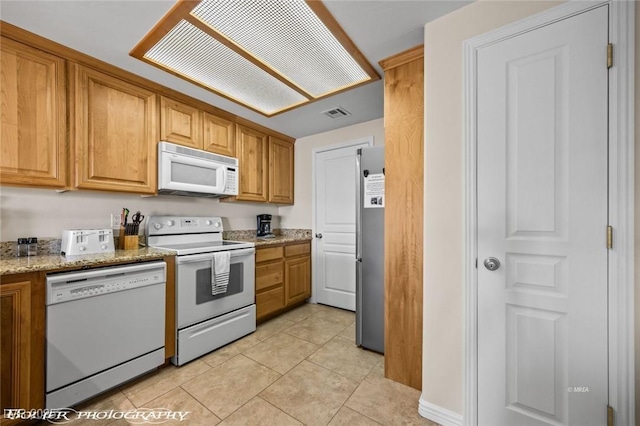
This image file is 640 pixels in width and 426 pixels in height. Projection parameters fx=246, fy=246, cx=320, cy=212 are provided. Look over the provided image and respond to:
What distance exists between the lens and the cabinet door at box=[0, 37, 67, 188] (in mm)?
1526

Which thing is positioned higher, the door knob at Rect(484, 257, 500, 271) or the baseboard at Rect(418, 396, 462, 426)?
the door knob at Rect(484, 257, 500, 271)

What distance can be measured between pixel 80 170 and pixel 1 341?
3.68 ft

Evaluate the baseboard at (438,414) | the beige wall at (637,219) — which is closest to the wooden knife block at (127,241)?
the baseboard at (438,414)

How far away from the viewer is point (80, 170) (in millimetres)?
1809

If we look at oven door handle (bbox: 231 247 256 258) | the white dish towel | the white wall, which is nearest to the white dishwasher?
the white dish towel

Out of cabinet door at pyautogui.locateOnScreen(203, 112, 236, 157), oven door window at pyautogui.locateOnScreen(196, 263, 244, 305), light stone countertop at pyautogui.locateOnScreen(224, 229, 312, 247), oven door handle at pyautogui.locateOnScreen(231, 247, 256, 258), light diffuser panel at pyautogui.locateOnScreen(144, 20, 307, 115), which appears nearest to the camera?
light diffuser panel at pyautogui.locateOnScreen(144, 20, 307, 115)

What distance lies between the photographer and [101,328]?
1574 mm

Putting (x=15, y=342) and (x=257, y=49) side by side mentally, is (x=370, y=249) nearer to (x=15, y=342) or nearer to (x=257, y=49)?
(x=257, y=49)

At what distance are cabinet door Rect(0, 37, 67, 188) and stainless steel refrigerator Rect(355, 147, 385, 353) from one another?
7.35ft

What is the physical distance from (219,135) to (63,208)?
1455mm

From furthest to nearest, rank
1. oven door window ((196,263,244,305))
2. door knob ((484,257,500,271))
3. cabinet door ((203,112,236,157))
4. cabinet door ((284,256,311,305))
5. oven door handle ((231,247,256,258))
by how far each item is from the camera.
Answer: cabinet door ((284,256,311,305)) < cabinet door ((203,112,236,157)) < oven door handle ((231,247,256,258)) < oven door window ((196,263,244,305)) < door knob ((484,257,500,271))

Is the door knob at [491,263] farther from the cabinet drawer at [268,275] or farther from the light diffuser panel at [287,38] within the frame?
the cabinet drawer at [268,275]

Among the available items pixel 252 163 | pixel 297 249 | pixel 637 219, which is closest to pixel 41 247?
pixel 252 163

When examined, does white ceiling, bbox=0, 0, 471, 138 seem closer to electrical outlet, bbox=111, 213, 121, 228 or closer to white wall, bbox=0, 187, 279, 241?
white wall, bbox=0, 187, 279, 241
